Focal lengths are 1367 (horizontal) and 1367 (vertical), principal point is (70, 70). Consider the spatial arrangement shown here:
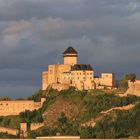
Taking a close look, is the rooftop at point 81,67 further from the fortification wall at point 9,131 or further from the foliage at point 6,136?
the foliage at point 6,136

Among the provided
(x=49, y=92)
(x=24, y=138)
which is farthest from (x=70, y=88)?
(x=24, y=138)

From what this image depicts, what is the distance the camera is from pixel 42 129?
462ft

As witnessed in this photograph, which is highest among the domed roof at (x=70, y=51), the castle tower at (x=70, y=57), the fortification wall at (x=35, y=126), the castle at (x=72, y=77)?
the domed roof at (x=70, y=51)

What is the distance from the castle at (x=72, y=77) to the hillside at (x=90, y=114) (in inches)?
64.9

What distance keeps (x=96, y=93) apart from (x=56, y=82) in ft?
20.5

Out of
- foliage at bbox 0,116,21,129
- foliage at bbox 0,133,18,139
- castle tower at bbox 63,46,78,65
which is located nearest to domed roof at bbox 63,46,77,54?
castle tower at bbox 63,46,78,65

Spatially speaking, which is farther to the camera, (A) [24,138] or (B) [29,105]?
(B) [29,105]

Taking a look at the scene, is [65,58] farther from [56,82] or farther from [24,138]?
[24,138]

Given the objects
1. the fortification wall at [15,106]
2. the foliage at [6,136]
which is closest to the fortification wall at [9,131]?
the foliage at [6,136]

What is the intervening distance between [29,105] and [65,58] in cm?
749

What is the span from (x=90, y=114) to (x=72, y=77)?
7755mm

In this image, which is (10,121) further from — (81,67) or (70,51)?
(70,51)

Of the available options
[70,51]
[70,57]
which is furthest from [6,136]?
[70,51]

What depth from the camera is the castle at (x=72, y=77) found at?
14812cm
